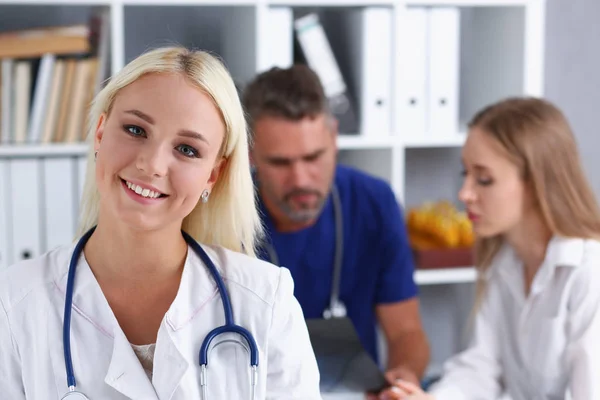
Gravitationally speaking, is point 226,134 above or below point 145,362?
above

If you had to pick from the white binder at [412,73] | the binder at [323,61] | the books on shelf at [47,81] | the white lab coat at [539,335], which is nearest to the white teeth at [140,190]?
the white lab coat at [539,335]

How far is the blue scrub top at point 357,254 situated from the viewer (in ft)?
7.14

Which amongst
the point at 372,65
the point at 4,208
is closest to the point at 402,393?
the point at 372,65

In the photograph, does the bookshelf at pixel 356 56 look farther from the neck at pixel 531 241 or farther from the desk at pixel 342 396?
the desk at pixel 342 396

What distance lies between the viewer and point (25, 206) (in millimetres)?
2422

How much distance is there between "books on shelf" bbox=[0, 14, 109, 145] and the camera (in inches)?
94.5

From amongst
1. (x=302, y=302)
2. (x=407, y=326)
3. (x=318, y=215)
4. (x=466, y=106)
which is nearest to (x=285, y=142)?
(x=318, y=215)

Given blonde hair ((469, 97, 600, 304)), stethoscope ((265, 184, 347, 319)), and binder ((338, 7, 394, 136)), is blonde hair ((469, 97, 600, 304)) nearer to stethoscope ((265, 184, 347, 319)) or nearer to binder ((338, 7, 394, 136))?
stethoscope ((265, 184, 347, 319))

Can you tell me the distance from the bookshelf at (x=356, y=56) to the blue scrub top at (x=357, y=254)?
379mm

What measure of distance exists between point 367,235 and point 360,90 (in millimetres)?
569

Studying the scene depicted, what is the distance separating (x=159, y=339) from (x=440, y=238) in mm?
1580

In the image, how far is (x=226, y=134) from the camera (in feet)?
4.17

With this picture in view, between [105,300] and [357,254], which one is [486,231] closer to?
[357,254]

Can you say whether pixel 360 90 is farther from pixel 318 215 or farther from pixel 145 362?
pixel 145 362
